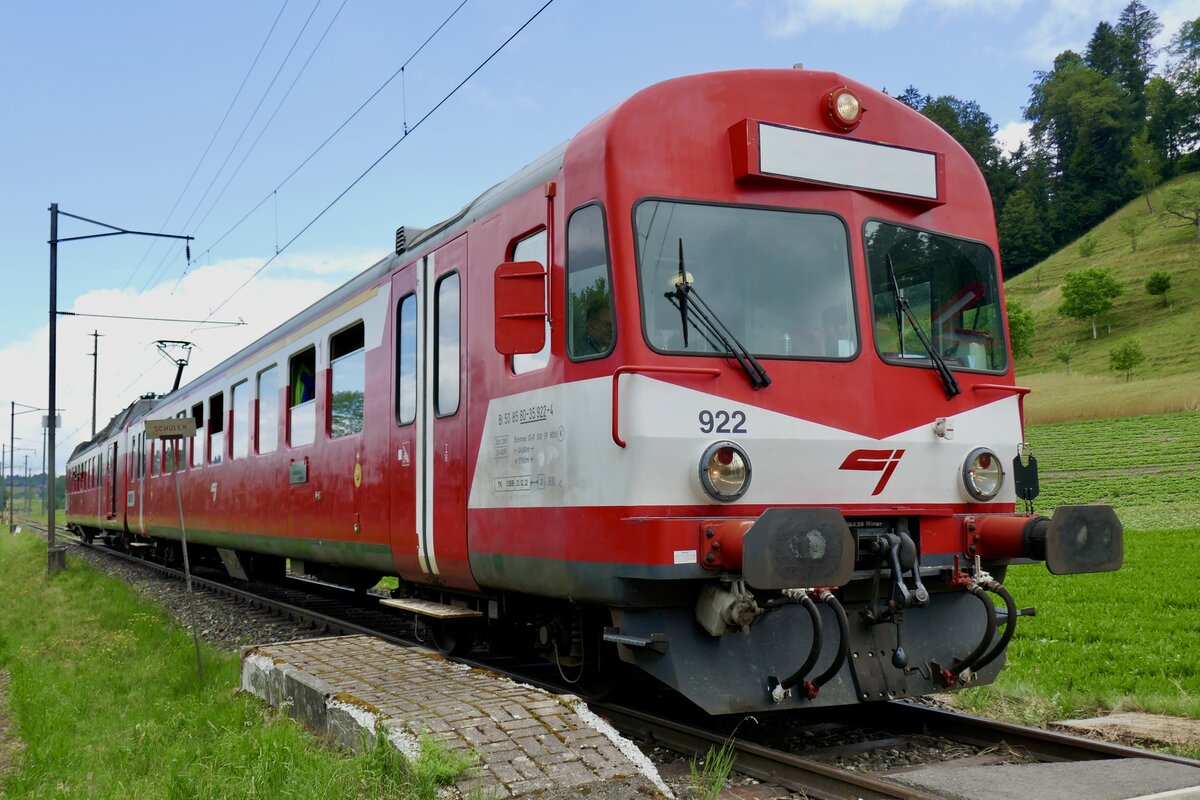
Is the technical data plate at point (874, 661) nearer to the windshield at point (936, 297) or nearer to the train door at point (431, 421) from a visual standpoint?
the windshield at point (936, 297)

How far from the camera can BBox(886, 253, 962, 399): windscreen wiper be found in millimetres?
5684

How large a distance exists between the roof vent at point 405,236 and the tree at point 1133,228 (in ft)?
314

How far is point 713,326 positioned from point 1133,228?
99745 millimetres

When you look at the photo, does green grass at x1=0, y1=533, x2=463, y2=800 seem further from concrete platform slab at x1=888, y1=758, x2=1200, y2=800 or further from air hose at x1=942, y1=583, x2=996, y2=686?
air hose at x1=942, y1=583, x2=996, y2=686

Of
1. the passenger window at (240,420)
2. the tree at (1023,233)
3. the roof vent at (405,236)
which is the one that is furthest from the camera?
the tree at (1023,233)

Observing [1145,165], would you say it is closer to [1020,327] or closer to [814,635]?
[1020,327]

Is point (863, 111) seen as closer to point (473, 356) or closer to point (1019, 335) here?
point (473, 356)

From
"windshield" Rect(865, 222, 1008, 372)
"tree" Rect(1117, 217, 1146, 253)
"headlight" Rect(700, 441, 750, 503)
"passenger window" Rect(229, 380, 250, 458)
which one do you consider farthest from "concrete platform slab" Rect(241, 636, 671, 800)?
"tree" Rect(1117, 217, 1146, 253)

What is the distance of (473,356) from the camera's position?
21.1 ft

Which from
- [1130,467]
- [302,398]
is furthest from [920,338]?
[1130,467]

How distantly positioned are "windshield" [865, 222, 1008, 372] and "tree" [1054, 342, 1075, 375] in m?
64.9

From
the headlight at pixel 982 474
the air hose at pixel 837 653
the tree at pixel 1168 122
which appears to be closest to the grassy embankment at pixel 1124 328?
the tree at pixel 1168 122

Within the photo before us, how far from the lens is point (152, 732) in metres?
6.25

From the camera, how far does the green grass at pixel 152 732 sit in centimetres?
434
